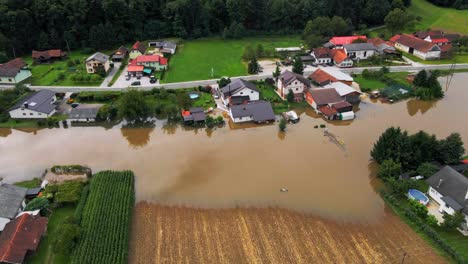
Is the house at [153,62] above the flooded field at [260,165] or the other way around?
above

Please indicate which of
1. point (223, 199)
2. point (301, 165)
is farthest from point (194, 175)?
point (301, 165)

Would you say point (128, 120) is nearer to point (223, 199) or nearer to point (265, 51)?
point (223, 199)

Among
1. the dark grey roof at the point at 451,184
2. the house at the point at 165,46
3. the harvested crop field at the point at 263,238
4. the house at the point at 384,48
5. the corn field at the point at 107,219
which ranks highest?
the house at the point at 384,48

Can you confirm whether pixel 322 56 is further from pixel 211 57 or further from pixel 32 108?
pixel 32 108

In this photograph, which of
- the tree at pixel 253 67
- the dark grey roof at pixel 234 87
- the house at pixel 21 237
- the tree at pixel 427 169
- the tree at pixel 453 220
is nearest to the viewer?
the house at pixel 21 237

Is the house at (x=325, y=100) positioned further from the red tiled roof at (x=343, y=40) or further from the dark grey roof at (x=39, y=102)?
the dark grey roof at (x=39, y=102)

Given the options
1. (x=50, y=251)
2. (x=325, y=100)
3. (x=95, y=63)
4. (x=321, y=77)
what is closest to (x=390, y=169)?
(x=325, y=100)

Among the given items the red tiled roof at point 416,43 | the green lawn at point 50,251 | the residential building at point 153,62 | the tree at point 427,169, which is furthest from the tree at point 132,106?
the red tiled roof at point 416,43
